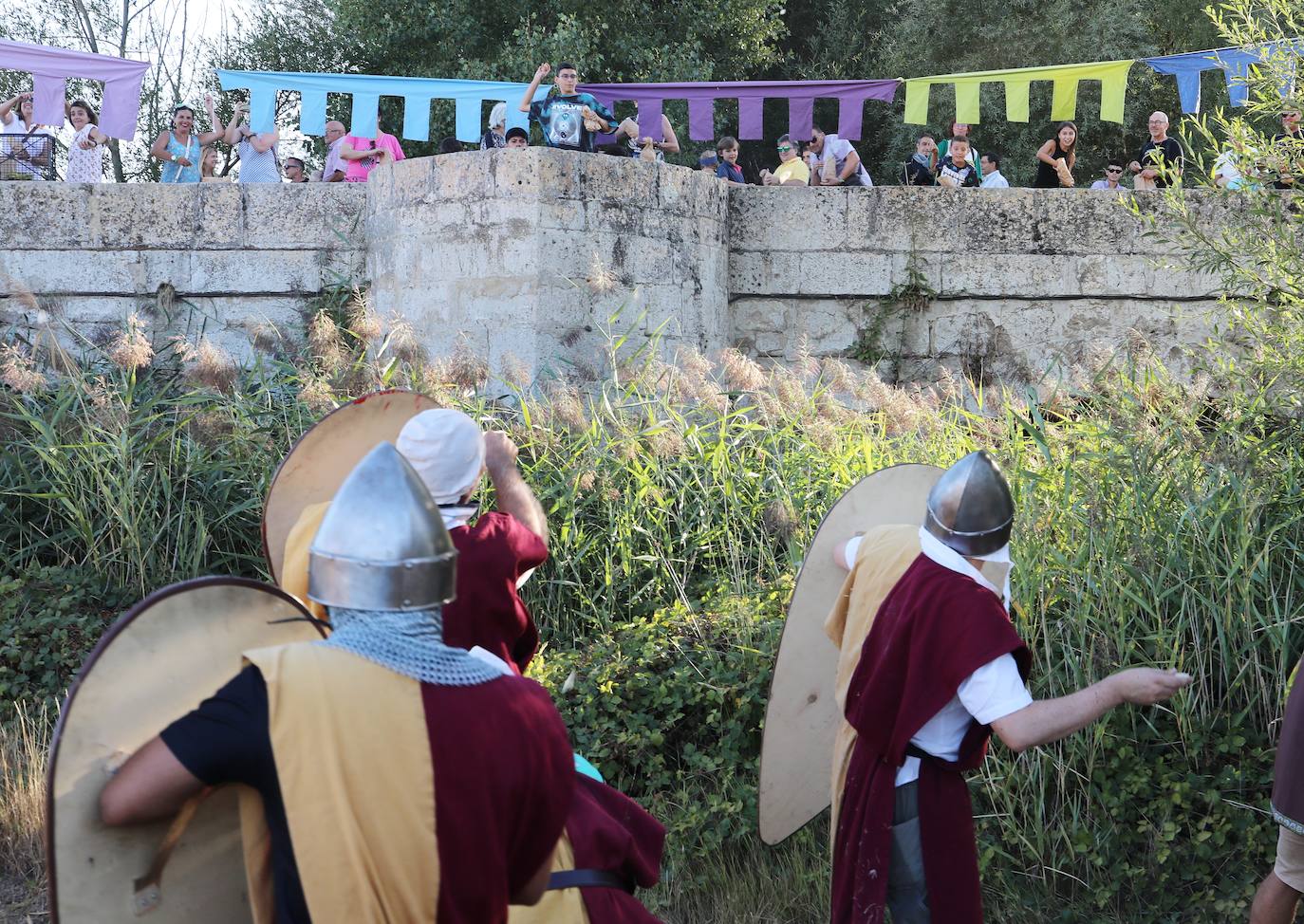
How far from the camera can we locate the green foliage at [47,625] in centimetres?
487

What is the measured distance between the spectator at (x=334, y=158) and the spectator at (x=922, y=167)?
3902mm

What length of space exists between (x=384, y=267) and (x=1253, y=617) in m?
4.99

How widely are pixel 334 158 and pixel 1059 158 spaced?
5.04 m

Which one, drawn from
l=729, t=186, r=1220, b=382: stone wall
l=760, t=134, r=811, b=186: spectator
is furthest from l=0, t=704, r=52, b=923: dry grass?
l=760, t=134, r=811, b=186: spectator

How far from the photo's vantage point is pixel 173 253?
26.1 feet

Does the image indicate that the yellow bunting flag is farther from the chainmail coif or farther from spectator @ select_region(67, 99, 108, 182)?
the chainmail coif

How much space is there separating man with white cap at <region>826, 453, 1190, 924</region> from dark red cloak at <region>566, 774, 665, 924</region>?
49cm

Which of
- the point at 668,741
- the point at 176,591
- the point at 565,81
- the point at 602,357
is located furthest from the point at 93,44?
the point at 176,591

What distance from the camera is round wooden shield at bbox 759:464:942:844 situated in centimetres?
313

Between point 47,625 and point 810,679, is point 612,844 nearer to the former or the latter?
A: point 810,679

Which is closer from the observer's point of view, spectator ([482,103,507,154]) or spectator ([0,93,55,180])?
spectator ([0,93,55,180])

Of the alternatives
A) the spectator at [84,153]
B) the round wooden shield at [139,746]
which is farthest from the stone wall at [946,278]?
the round wooden shield at [139,746]

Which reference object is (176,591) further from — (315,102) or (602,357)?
(315,102)

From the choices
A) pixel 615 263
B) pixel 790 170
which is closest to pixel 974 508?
pixel 615 263
